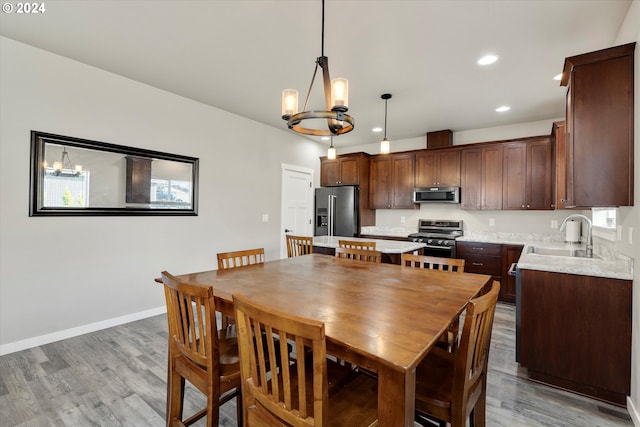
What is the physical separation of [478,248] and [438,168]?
1510mm

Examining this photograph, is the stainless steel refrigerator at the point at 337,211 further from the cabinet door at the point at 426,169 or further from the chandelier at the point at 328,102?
the chandelier at the point at 328,102

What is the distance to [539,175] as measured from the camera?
4.22 meters

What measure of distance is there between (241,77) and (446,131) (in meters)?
3.57

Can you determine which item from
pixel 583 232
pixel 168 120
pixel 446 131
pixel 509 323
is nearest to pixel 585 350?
pixel 509 323

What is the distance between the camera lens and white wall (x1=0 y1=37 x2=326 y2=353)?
8.64 ft

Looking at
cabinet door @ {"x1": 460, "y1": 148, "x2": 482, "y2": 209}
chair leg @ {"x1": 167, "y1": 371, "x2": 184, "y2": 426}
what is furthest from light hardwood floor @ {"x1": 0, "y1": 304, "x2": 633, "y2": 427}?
cabinet door @ {"x1": 460, "y1": 148, "x2": 482, "y2": 209}

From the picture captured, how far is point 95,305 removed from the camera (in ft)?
10.3

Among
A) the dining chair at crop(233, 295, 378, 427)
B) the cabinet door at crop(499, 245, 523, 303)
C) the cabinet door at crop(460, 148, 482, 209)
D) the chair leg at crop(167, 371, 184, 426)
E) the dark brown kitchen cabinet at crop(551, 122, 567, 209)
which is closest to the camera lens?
the dining chair at crop(233, 295, 378, 427)

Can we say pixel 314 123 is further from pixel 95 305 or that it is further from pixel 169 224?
pixel 95 305

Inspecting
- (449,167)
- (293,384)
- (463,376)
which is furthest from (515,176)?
(293,384)

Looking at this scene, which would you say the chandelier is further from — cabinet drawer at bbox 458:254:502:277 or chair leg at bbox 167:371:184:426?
cabinet drawer at bbox 458:254:502:277

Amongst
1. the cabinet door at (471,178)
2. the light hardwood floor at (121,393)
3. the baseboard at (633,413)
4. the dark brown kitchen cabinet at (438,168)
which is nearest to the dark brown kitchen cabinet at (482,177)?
the cabinet door at (471,178)

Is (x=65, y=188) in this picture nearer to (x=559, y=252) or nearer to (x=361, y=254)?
(x=361, y=254)

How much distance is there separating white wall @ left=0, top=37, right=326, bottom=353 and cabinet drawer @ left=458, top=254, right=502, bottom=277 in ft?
11.2
